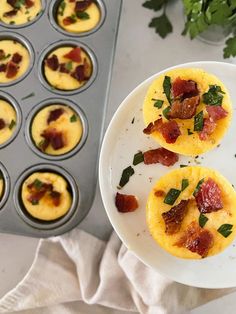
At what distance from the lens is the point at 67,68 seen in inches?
80.9

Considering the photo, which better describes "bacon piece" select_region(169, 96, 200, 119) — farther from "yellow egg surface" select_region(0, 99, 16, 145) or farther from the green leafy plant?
"yellow egg surface" select_region(0, 99, 16, 145)

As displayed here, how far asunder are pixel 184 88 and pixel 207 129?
0.15 metres

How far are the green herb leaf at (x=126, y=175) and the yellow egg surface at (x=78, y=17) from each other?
62 centimetres

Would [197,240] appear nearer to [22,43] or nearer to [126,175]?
[126,175]

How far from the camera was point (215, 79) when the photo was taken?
1.77 meters

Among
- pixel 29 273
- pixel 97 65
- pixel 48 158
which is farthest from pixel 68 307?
pixel 97 65

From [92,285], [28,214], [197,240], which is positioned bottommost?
[92,285]

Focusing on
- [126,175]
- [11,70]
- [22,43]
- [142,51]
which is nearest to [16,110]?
[11,70]

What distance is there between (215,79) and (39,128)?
0.66 metres

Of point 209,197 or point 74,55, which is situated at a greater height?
point 74,55

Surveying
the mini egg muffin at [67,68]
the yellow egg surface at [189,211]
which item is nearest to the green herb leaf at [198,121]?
the yellow egg surface at [189,211]

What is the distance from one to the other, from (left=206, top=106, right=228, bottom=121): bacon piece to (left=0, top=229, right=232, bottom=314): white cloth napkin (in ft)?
1.95

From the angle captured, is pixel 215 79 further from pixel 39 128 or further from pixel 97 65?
pixel 39 128

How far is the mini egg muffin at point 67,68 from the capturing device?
2033 millimetres
